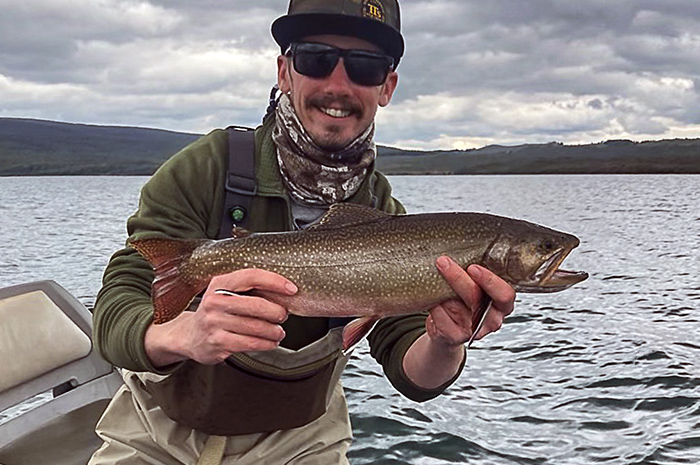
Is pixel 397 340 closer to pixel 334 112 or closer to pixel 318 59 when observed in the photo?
pixel 334 112

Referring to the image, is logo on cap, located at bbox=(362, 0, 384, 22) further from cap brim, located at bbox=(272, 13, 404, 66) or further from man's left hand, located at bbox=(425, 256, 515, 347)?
man's left hand, located at bbox=(425, 256, 515, 347)

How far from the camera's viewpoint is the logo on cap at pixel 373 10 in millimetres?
3902

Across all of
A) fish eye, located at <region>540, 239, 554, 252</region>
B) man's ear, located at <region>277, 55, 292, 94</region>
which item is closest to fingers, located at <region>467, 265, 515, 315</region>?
fish eye, located at <region>540, 239, 554, 252</region>

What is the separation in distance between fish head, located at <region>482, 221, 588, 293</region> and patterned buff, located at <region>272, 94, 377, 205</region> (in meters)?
0.98

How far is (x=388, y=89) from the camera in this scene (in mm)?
4281

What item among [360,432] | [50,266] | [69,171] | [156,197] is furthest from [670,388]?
[69,171]

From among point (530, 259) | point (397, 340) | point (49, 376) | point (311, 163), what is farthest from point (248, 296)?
point (49, 376)

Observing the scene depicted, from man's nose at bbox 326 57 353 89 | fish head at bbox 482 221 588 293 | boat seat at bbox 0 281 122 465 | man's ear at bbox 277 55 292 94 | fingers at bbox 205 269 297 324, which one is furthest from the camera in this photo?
boat seat at bbox 0 281 122 465

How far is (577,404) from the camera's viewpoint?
10.0 meters

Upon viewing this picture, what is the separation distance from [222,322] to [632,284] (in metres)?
17.5

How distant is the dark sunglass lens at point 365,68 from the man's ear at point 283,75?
392 mm

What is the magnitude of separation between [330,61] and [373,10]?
37cm

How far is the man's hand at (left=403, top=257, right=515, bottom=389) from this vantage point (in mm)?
3178

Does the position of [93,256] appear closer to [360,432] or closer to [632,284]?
[632,284]
